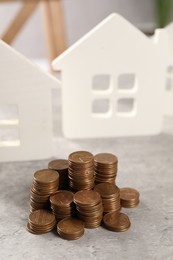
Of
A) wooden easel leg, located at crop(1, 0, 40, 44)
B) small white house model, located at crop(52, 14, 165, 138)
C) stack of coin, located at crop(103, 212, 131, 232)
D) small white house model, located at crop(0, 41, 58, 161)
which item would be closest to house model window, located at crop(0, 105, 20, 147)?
small white house model, located at crop(0, 41, 58, 161)

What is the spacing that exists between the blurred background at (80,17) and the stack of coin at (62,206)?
1.66 metres

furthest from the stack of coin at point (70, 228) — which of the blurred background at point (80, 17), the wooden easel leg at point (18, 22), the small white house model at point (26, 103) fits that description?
the blurred background at point (80, 17)

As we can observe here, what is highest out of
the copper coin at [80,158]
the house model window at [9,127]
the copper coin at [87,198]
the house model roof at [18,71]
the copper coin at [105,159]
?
the house model roof at [18,71]

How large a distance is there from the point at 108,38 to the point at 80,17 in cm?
125

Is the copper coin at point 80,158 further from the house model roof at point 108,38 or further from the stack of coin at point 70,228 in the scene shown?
the house model roof at point 108,38

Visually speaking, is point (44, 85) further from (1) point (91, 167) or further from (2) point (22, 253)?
(2) point (22, 253)

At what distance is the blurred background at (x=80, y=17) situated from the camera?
2436 millimetres

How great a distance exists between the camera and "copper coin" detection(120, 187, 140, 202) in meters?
1.03

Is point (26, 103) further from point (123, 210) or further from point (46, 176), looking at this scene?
point (123, 210)

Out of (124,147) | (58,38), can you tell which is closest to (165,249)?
(124,147)

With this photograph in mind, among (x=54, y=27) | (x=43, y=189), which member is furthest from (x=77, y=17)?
(x=43, y=189)

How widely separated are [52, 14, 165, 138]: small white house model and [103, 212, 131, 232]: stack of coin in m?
0.45

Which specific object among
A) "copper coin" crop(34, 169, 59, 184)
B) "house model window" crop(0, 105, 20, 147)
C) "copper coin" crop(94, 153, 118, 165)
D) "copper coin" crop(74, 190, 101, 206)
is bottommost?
"house model window" crop(0, 105, 20, 147)

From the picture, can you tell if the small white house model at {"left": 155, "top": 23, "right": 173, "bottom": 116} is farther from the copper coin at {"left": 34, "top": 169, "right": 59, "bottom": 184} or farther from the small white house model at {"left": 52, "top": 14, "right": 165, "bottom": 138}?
the copper coin at {"left": 34, "top": 169, "right": 59, "bottom": 184}
